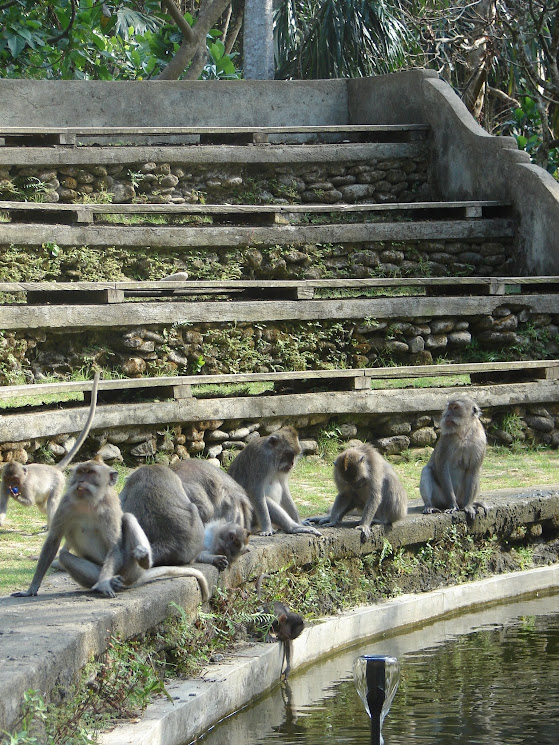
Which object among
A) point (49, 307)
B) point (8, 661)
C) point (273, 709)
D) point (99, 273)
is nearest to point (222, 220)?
point (99, 273)

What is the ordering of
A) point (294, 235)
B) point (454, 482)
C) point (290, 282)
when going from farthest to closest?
1. point (294, 235)
2. point (290, 282)
3. point (454, 482)

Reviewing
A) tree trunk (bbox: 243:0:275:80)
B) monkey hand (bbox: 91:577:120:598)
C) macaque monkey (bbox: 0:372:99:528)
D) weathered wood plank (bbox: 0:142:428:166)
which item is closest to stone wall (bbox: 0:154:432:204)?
weathered wood plank (bbox: 0:142:428:166)

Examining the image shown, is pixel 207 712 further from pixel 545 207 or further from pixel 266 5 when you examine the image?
pixel 266 5

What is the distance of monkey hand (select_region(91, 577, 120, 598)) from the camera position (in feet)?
17.0

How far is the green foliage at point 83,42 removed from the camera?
15.5m

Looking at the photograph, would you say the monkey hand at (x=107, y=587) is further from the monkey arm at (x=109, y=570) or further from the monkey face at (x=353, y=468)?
the monkey face at (x=353, y=468)

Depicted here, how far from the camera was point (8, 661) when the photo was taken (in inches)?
163

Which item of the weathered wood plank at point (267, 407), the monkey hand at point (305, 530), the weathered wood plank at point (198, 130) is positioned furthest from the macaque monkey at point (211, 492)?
the weathered wood plank at point (198, 130)

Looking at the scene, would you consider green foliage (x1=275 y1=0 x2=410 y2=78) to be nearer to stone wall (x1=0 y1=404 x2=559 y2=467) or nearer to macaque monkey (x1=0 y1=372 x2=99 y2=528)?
stone wall (x1=0 y1=404 x2=559 y2=467)

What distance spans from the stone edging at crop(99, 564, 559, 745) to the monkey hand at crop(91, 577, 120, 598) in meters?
0.53

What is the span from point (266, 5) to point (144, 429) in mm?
9994

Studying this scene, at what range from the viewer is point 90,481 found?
520 centimetres

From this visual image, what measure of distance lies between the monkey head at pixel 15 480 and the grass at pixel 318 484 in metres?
0.24

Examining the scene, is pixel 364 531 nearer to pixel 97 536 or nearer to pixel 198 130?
pixel 97 536
